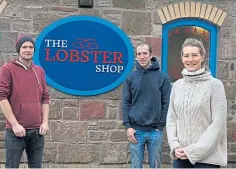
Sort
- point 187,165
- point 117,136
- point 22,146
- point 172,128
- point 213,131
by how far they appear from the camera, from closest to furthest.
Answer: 1. point 213,131
2. point 187,165
3. point 172,128
4. point 22,146
5. point 117,136

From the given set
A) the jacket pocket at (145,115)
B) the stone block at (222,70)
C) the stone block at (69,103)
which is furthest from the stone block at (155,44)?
the jacket pocket at (145,115)

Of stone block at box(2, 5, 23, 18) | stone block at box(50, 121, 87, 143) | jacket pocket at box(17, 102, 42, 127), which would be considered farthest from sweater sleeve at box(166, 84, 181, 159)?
stone block at box(2, 5, 23, 18)

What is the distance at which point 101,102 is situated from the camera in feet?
20.7

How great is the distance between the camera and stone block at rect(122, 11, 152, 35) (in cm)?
629

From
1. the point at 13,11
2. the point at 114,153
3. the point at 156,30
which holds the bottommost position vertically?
the point at 114,153

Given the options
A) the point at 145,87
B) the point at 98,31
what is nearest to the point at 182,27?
the point at 98,31

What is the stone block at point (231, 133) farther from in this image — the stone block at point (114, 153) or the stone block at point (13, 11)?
the stone block at point (13, 11)

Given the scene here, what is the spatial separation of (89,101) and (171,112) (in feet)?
9.44

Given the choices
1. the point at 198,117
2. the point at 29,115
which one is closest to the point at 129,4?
the point at 29,115

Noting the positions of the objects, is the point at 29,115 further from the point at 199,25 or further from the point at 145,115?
the point at 199,25

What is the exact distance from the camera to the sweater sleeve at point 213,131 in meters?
3.21

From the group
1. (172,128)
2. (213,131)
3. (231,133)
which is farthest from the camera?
(231,133)

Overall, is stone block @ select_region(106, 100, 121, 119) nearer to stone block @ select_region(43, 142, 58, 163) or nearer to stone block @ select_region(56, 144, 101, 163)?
stone block @ select_region(56, 144, 101, 163)

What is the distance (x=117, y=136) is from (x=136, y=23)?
156cm
